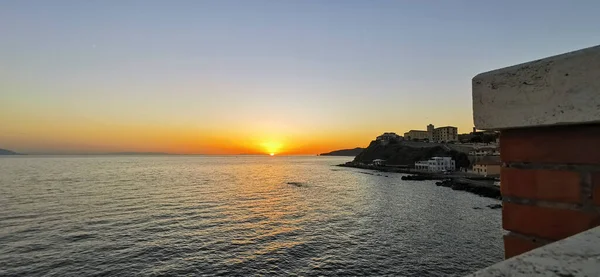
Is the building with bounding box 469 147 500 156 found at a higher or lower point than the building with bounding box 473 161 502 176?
higher

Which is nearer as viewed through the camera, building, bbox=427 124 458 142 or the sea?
the sea

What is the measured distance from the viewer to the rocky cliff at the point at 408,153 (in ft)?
Answer: 366

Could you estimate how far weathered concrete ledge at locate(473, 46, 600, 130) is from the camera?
5.28ft

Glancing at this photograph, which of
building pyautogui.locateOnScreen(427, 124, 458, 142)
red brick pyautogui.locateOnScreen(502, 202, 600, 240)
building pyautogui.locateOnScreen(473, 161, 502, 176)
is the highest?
building pyautogui.locateOnScreen(427, 124, 458, 142)

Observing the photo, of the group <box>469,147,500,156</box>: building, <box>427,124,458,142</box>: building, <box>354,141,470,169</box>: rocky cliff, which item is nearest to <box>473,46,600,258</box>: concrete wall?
<box>469,147,500,156</box>: building

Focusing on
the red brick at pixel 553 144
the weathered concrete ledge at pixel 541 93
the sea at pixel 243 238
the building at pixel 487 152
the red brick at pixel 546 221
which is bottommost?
the sea at pixel 243 238

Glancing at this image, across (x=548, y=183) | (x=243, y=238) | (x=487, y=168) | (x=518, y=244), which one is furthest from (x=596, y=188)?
(x=487, y=168)

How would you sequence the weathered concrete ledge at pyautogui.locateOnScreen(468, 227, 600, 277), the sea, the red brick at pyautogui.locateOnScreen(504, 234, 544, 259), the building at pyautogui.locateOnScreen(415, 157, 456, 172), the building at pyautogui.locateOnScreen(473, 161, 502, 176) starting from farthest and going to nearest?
the building at pyautogui.locateOnScreen(415, 157, 456, 172) → the building at pyautogui.locateOnScreen(473, 161, 502, 176) → the sea → the red brick at pyautogui.locateOnScreen(504, 234, 544, 259) → the weathered concrete ledge at pyautogui.locateOnScreen(468, 227, 600, 277)

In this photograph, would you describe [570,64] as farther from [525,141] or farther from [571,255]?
[571,255]

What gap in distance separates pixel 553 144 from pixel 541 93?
0.28 m

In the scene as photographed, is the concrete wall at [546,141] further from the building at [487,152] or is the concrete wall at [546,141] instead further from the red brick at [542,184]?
the building at [487,152]

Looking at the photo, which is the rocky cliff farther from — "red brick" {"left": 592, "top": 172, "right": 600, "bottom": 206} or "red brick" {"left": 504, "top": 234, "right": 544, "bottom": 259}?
"red brick" {"left": 592, "top": 172, "right": 600, "bottom": 206}

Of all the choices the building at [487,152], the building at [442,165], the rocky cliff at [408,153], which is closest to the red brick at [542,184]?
the building at [487,152]

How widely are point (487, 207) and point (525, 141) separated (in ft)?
144
